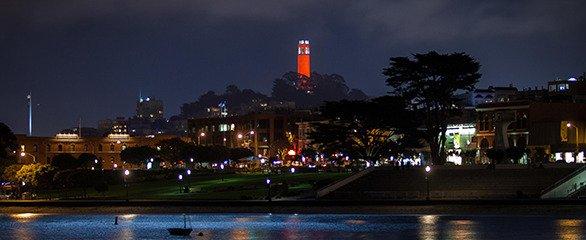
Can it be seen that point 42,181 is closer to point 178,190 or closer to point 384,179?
point 178,190

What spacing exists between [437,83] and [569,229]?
170ft

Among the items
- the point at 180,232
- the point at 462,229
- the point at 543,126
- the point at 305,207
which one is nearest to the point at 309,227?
the point at 180,232

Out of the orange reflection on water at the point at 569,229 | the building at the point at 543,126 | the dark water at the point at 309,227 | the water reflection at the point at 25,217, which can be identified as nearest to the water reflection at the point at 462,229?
the dark water at the point at 309,227

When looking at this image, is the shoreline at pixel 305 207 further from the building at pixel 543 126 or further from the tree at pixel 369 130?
the building at pixel 543 126

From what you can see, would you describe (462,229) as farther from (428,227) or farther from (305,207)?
(305,207)

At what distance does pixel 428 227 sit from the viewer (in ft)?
231

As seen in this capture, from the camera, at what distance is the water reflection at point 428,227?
210ft

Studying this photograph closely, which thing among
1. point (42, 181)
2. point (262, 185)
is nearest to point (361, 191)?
point (262, 185)

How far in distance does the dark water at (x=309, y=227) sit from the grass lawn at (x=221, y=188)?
581 inches

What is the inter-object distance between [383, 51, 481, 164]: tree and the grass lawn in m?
11.7

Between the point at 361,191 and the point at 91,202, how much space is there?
1062 inches

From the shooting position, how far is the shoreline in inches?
3194

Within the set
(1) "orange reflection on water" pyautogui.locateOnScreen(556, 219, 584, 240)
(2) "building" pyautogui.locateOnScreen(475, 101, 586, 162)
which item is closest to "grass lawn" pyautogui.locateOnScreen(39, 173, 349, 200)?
(2) "building" pyautogui.locateOnScreen(475, 101, 586, 162)

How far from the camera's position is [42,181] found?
14412cm
